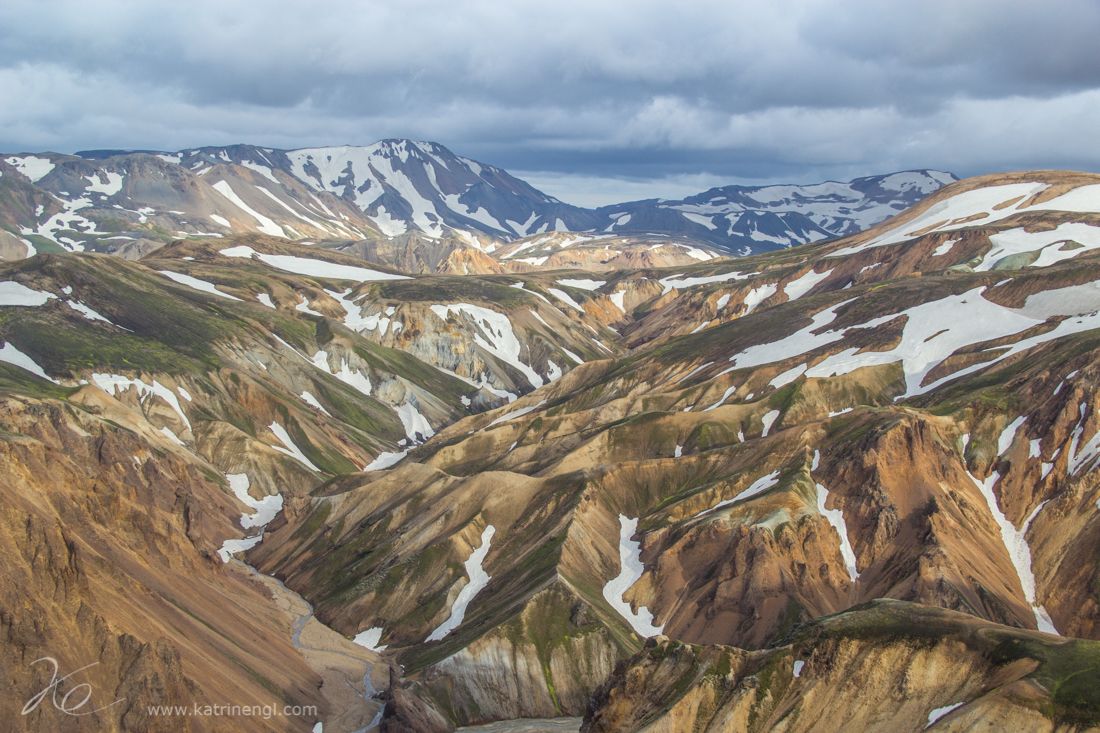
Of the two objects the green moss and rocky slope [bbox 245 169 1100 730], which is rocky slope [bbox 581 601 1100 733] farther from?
the green moss

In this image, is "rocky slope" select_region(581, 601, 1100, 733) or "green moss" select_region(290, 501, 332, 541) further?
"green moss" select_region(290, 501, 332, 541)

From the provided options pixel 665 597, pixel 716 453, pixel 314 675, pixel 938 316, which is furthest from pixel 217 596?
pixel 938 316

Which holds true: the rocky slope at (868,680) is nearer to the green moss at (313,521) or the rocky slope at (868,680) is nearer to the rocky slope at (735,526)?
the rocky slope at (735,526)

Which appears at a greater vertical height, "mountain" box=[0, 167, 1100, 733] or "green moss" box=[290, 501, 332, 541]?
"mountain" box=[0, 167, 1100, 733]
